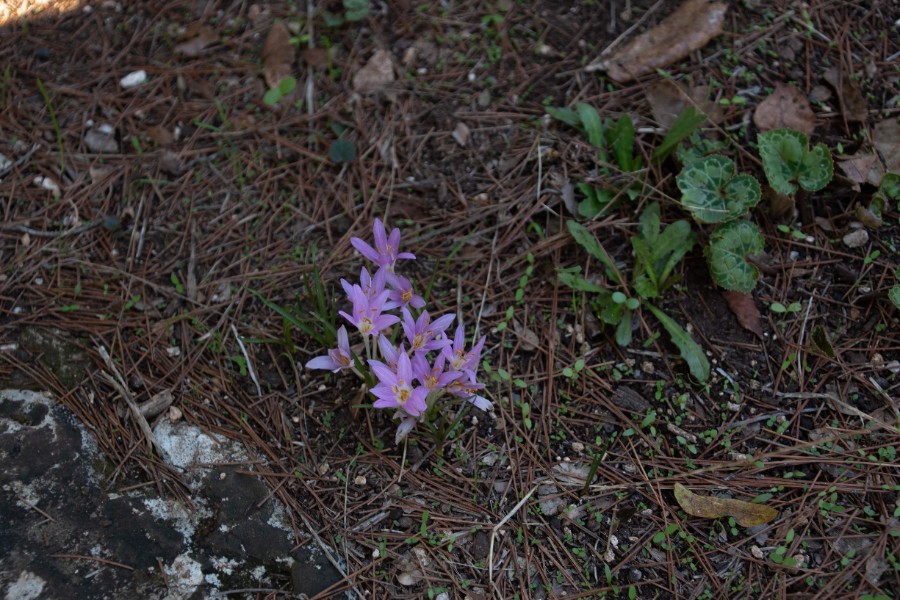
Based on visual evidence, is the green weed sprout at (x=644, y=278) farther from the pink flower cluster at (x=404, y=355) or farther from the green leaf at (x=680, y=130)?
the pink flower cluster at (x=404, y=355)

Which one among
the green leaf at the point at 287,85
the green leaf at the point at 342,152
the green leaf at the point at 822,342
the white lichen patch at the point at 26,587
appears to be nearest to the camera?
the white lichen patch at the point at 26,587

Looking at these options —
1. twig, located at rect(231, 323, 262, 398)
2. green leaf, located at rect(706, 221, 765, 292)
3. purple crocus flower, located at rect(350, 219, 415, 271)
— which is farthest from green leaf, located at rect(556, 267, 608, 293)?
twig, located at rect(231, 323, 262, 398)

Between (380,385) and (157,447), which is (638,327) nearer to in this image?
(380,385)

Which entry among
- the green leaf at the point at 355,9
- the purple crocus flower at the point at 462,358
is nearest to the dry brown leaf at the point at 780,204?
the purple crocus flower at the point at 462,358

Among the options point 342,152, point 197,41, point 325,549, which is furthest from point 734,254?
point 197,41

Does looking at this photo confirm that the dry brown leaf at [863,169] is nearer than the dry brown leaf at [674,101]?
Yes

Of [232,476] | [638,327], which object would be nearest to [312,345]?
[232,476]

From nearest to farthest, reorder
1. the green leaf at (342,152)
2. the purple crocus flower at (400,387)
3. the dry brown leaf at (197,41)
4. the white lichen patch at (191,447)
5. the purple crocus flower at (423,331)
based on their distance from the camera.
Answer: the purple crocus flower at (400,387) < the purple crocus flower at (423,331) < the white lichen patch at (191,447) < the green leaf at (342,152) < the dry brown leaf at (197,41)

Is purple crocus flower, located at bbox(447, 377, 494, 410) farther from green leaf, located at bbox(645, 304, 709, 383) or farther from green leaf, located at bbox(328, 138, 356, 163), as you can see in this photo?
green leaf, located at bbox(328, 138, 356, 163)
